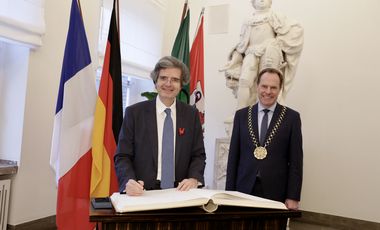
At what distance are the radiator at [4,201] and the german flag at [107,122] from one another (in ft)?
2.22

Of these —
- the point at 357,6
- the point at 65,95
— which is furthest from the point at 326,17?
the point at 65,95

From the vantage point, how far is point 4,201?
2.32 m

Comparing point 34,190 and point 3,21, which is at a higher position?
point 3,21

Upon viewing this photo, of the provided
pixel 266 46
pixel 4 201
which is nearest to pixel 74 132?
pixel 4 201

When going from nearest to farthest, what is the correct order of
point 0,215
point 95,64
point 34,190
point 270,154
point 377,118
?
point 270,154, point 0,215, point 34,190, point 95,64, point 377,118

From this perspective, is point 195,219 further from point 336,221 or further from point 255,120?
point 336,221

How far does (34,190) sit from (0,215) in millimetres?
297

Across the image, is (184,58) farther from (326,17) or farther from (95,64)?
(326,17)

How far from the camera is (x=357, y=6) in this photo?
3.49 meters

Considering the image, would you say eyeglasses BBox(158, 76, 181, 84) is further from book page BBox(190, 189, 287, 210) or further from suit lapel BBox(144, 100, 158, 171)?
book page BBox(190, 189, 287, 210)

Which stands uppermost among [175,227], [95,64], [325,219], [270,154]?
[95,64]

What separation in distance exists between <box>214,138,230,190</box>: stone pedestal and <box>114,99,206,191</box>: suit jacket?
1746mm

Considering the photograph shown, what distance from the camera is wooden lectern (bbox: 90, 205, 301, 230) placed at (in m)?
0.78

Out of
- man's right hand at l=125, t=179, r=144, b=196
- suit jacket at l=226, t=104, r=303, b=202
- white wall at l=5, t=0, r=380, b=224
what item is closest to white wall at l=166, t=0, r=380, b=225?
white wall at l=5, t=0, r=380, b=224
